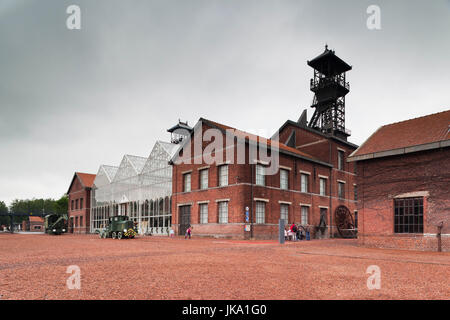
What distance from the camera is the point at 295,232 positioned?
28125mm

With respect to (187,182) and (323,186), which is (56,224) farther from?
(323,186)

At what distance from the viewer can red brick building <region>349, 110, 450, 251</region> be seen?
724 inches

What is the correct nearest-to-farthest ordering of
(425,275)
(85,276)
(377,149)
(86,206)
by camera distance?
(85,276)
(425,275)
(377,149)
(86,206)

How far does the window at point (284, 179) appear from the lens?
104 feet

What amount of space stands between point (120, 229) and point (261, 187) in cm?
1278

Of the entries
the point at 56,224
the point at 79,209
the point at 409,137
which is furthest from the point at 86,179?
the point at 409,137

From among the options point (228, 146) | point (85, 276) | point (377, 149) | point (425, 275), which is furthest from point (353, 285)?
point (228, 146)

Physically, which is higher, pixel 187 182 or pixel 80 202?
pixel 187 182

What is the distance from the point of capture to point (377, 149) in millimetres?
21219

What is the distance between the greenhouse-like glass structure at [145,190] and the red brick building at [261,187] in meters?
2.25

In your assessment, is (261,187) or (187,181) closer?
(261,187)

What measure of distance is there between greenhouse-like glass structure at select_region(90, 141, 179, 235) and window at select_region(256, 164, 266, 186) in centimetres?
1115
